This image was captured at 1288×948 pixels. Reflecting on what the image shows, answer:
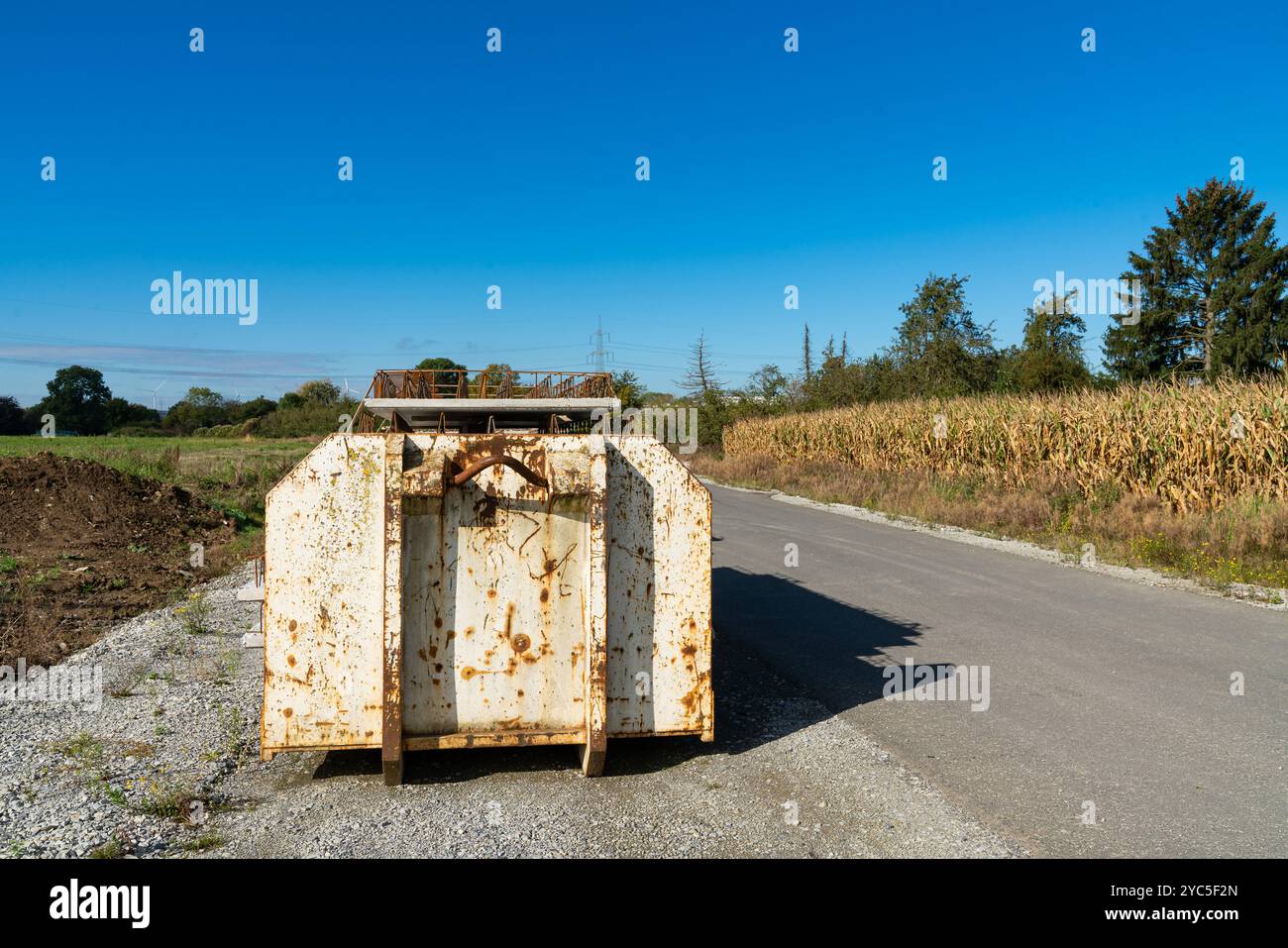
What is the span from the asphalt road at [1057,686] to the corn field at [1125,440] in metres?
4.55

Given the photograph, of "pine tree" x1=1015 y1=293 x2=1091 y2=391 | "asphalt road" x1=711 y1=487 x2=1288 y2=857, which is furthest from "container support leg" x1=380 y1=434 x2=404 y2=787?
"pine tree" x1=1015 y1=293 x2=1091 y2=391

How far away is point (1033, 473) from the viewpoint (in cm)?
1886

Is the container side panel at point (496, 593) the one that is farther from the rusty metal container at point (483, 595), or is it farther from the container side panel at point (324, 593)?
the container side panel at point (324, 593)

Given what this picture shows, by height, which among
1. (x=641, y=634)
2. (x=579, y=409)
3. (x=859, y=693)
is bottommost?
(x=859, y=693)

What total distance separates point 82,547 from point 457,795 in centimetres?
1145

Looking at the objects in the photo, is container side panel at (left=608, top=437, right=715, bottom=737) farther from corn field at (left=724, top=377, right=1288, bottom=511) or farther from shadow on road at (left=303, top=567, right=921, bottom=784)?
corn field at (left=724, top=377, right=1288, bottom=511)

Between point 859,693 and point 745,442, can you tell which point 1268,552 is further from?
point 745,442

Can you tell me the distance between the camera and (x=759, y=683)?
6633 millimetres

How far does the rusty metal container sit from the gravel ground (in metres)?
0.29

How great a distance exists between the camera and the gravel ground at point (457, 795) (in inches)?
152

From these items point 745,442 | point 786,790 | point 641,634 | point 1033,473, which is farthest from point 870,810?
point 745,442

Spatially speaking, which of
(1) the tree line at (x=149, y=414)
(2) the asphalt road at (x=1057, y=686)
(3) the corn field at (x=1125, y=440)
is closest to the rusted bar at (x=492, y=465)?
(2) the asphalt road at (x=1057, y=686)

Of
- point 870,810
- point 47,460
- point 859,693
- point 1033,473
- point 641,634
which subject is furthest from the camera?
point 1033,473

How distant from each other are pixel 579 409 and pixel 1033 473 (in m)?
15.8
